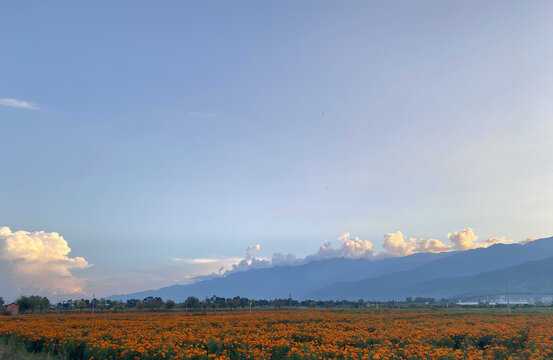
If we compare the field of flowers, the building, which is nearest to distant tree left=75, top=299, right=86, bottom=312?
the building

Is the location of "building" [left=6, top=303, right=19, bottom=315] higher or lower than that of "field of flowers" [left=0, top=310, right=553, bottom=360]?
lower

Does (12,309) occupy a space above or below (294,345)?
below

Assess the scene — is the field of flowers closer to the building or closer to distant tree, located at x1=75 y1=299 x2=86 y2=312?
the building

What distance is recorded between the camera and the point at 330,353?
16.7 m

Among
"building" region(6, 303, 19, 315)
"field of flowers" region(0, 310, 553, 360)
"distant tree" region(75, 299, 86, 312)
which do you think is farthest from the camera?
"distant tree" region(75, 299, 86, 312)

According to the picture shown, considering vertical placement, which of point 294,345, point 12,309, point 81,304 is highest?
point 294,345

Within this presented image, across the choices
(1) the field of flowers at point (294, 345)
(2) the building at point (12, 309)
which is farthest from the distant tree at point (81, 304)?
(1) the field of flowers at point (294, 345)

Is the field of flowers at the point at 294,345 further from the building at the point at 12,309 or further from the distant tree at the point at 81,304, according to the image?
the distant tree at the point at 81,304

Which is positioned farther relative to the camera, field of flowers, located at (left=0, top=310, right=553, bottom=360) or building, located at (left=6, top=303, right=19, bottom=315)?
building, located at (left=6, top=303, right=19, bottom=315)

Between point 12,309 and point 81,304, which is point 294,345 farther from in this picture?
point 81,304

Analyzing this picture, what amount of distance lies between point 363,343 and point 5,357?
1672 cm

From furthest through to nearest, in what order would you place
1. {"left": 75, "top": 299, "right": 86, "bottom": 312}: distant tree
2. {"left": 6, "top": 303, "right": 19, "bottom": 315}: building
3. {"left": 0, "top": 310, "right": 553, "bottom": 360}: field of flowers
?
{"left": 75, "top": 299, "right": 86, "bottom": 312}: distant tree < {"left": 6, "top": 303, "right": 19, "bottom": 315}: building < {"left": 0, "top": 310, "right": 553, "bottom": 360}: field of flowers

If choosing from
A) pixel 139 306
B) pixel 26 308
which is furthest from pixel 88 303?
pixel 26 308

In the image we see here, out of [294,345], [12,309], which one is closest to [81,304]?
[12,309]
